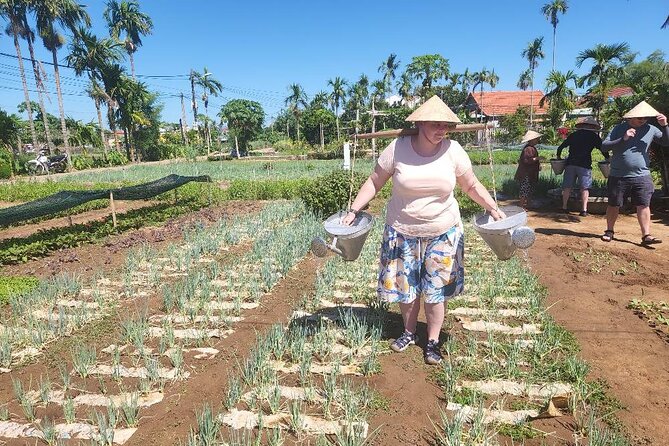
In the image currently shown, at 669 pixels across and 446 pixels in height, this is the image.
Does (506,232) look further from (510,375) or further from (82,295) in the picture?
(82,295)

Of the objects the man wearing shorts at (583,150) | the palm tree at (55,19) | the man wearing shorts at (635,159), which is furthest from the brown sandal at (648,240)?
the palm tree at (55,19)

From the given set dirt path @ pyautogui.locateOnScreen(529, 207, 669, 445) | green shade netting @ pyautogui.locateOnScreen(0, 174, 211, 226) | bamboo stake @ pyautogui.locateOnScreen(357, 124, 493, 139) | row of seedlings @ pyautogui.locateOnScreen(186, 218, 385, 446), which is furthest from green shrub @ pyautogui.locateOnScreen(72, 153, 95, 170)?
bamboo stake @ pyautogui.locateOnScreen(357, 124, 493, 139)

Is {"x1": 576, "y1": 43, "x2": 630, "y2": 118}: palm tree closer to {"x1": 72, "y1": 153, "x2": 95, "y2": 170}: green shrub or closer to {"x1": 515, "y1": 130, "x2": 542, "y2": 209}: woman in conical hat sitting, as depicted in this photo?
{"x1": 515, "y1": 130, "x2": 542, "y2": 209}: woman in conical hat sitting

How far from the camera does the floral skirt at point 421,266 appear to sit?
8.04 ft

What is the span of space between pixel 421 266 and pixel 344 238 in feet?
1.65

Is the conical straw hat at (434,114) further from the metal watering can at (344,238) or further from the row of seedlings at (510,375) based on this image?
the row of seedlings at (510,375)

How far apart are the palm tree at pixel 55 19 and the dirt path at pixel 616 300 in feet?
82.4

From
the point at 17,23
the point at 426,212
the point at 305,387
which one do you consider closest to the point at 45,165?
the point at 17,23

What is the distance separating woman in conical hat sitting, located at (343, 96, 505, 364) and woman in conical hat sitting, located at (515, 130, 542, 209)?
471 cm

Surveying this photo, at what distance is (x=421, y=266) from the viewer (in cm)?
253

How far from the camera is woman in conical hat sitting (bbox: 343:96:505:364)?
2.31 meters

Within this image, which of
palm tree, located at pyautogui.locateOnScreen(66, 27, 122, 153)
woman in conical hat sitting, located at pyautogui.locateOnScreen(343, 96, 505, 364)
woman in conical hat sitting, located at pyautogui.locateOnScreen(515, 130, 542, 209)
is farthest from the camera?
palm tree, located at pyautogui.locateOnScreen(66, 27, 122, 153)

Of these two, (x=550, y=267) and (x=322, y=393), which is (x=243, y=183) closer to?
(x=550, y=267)

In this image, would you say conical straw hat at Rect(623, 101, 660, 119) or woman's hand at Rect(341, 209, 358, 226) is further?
conical straw hat at Rect(623, 101, 660, 119)
